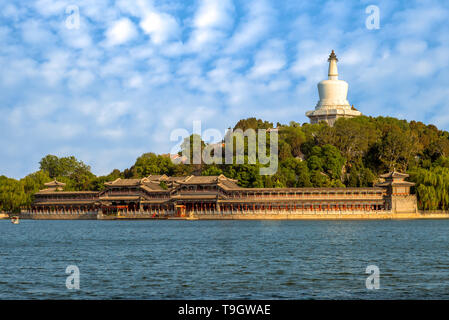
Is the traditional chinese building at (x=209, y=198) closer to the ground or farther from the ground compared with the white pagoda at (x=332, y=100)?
closer to the ground

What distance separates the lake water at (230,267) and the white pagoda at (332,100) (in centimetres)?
5393

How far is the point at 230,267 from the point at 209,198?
5185cm

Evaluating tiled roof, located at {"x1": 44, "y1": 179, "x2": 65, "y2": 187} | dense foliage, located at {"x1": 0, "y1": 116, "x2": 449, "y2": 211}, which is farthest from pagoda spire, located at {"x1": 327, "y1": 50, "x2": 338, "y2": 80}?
tiled roof, located at {"x1": 44, "y1": 179, "x2": 65, "y2": 187}

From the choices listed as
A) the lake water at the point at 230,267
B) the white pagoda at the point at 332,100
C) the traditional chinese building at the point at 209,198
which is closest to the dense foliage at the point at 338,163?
the traditional chinese building at the point at 209,198

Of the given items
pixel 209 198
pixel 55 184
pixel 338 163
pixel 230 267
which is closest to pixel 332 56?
pixel 338 163

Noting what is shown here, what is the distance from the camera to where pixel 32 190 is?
96.4 meters

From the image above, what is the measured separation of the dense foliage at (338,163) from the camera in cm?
8069

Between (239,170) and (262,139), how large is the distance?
7.47 m

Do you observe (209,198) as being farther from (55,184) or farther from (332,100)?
(332,100)

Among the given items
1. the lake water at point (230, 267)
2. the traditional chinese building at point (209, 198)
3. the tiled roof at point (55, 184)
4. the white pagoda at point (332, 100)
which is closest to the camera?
the lake water at point (230, 267)

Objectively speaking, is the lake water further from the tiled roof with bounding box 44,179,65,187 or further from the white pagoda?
the white pagoda

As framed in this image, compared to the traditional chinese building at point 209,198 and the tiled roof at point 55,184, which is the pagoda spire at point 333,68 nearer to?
the traditional chinese building at point 209,198
